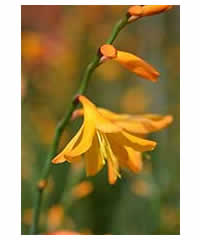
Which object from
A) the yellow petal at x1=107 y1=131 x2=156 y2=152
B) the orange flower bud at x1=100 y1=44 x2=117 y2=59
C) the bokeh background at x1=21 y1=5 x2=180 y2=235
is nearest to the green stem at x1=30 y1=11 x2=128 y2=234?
the orange flower bud at x1=100 y1=44 x2=117 y2=59

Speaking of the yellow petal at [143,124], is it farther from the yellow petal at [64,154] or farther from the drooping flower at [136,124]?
the yellow petal at [64,154]

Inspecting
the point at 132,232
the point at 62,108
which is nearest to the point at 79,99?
the point at 132,232

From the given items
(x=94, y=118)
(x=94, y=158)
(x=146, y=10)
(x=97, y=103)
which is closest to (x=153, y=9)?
(x=146, y=10)

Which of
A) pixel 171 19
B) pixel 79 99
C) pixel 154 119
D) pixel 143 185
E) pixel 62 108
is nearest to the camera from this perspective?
pixel 79 99

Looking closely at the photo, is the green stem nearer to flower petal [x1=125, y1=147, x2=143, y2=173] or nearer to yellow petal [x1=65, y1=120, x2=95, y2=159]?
yellow petal [x1=65, y1=120, x2=95, y2=159]

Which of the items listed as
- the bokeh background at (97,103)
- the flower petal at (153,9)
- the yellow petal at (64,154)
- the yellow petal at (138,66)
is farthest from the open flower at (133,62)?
the bokeh background at (97,103)
